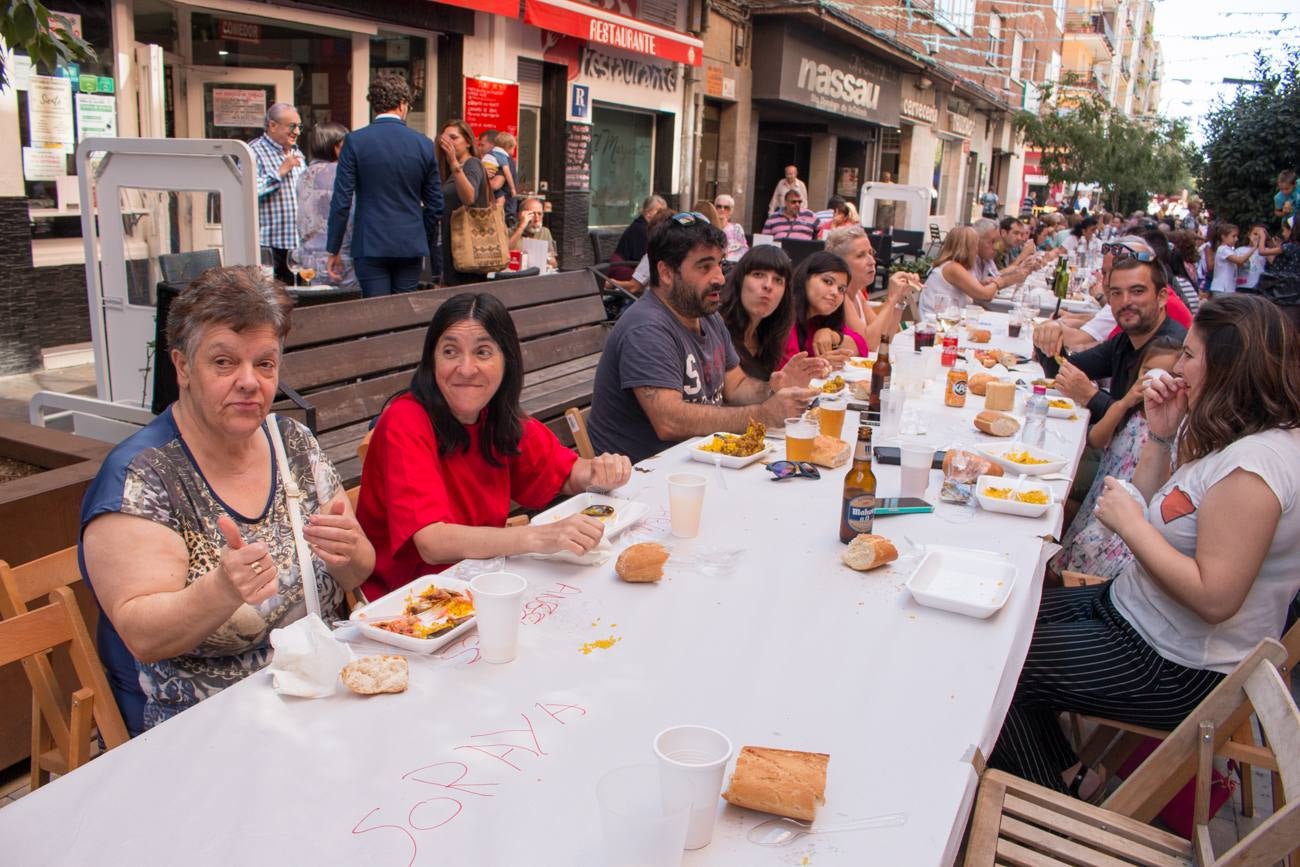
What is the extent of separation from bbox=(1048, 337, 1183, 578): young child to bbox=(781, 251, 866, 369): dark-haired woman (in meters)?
1.64

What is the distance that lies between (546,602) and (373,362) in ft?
9.37

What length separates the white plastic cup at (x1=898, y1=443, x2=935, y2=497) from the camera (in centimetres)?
320

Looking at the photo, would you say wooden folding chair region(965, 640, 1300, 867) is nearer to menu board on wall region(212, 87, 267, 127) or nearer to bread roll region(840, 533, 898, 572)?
bread roll region(840, 533, 898, 572)

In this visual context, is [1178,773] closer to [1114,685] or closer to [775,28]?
[1114,685]

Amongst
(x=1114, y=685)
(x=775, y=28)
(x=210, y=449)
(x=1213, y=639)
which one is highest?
(x=775, y=28)

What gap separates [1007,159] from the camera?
1719 inches

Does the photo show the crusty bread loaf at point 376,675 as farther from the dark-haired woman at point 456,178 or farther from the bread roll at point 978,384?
the dark-haired woman at point 456,178

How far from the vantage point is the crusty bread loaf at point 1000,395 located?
14.9 ft

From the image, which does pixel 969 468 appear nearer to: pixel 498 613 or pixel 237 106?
pixel 498 613

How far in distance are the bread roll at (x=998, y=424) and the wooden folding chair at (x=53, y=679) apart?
3.31 m

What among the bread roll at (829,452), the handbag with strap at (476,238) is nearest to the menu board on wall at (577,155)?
the handbag with strap at (476,238)

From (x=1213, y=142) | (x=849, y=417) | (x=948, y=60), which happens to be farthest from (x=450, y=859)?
(x=948, y=60)

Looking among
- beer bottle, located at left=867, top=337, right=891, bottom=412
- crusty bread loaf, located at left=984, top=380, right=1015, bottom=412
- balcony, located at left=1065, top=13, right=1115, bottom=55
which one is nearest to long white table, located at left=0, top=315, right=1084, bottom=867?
beer bottle, located at left=867, top=337, right=891, bottom=412

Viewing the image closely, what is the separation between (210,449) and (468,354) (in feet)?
2.48
